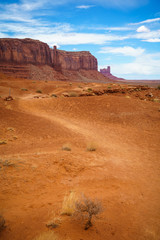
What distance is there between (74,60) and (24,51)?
4309 centimetres

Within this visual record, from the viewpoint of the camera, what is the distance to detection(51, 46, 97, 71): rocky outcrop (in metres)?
102

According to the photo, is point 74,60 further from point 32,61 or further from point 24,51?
point 24,51

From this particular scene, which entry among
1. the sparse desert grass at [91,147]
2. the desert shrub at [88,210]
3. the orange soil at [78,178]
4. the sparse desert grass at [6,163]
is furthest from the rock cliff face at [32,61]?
the desert shrub at [88,210]

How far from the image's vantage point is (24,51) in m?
84.4

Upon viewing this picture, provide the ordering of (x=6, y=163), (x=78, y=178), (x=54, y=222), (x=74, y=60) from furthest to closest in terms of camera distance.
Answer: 1. (x=74, y=60)
2. (x=78, y=178)
3. (x=6, y=163)
4. (x=54, y=222)

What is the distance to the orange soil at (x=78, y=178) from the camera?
3.41 m

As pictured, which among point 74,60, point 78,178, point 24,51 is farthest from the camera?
point 74,60

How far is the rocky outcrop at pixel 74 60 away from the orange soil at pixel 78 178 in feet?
311

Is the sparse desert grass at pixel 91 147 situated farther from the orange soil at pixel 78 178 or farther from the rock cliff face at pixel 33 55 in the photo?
the rock cliff face at pixel 33 55

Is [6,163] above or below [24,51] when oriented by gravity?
below

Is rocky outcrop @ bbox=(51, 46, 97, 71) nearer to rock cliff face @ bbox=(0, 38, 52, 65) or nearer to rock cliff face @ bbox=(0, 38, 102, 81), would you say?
rock cliff face @ bbox=(0, 38, 102, 81)

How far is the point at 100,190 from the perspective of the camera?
505cm

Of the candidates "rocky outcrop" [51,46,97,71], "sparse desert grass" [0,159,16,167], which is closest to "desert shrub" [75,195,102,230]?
"sparse desert grass" [0,159,16,167]

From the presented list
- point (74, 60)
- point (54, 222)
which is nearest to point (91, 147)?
point (54, 222)
